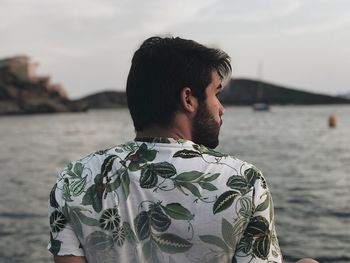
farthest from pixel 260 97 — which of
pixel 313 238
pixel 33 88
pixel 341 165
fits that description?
pixel 313 238

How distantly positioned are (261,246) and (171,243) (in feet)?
0.77

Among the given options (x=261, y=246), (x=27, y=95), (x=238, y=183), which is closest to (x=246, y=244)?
(x=261, y=246)

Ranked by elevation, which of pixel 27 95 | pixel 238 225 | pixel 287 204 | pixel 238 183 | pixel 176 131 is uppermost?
pixel 176 131

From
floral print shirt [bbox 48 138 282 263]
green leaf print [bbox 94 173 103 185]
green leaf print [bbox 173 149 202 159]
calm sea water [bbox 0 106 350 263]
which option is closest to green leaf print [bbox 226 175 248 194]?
floral print shirt [bbox 48 138 282 263]

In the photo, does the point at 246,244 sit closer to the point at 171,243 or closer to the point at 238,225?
the point at 238,225

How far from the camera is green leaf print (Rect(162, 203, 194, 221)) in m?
1.60

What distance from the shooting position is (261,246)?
162cm

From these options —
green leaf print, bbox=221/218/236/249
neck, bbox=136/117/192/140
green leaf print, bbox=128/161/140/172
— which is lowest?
green leaf print, bbox=221/218/236/249

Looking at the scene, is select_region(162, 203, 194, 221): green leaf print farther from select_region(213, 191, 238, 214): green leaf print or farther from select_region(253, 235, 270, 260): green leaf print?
select_region(253, 235, 270, 260): green leaf print

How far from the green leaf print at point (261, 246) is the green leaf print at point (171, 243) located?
17 cm

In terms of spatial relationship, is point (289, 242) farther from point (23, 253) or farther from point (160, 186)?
point (160, 186)

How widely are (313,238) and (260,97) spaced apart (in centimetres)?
13417

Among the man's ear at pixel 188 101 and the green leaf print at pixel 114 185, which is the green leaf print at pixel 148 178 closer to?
the green leaf print at pixel 114 185

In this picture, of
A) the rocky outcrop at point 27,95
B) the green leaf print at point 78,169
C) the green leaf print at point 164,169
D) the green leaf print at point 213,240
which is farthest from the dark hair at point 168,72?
the rocky outcrop at point 27,95
